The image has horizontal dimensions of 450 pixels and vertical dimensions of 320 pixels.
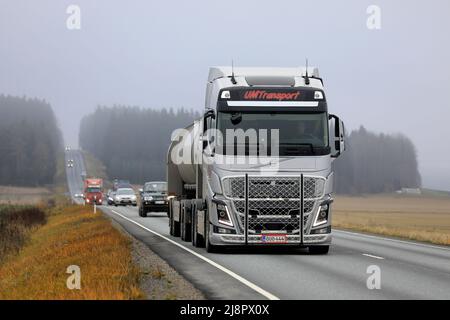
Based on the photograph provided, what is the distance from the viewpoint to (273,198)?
19.2 meters

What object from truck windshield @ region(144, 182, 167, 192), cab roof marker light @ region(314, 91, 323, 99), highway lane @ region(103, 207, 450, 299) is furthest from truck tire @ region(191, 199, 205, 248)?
truck windshield @ region(144, 182, 167, 192)

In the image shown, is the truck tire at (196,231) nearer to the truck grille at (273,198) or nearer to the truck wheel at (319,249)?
the truck grille at (273,198)

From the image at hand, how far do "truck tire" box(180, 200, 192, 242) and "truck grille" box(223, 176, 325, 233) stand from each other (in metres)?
5.14

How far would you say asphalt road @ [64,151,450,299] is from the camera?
41.9 feet

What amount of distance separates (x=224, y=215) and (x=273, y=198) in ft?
3.73

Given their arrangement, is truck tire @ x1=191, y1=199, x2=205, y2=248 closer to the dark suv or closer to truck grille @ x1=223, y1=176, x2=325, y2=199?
truck grille @ x1=223, y1=176, x2=325, y2=199

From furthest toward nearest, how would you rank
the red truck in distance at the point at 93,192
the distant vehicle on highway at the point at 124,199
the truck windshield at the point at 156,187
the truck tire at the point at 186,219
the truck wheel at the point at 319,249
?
the red truck in distance at the point at 93,192, the distant vehicle on highway at the point at 124,199, the truck windshield at the point at 156,187, the truck tire at the point at 186,219, the truck wheel at the point at 319,249

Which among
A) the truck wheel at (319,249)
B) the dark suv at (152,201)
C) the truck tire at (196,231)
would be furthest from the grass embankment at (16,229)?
the truck wheel at (319,249)

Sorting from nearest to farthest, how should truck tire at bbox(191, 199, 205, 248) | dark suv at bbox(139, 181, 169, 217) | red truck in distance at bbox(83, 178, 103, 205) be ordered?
truck tire at bbox(191, 199, 205, 248) < dark suv at bbox(139, 181, 169, 217) < red truck in distance at bbox(83, 178, 103, 205)

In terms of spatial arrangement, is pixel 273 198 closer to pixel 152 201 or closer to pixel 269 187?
pixel 269 187

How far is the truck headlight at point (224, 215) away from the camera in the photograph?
63.2 feet

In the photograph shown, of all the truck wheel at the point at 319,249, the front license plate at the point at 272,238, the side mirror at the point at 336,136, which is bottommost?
the truck wheel at the point at 319,249
